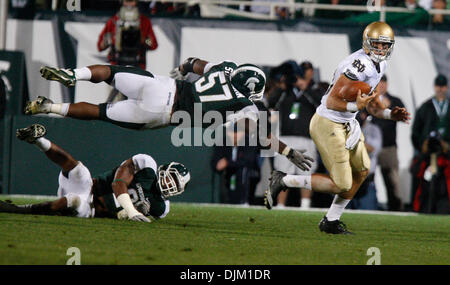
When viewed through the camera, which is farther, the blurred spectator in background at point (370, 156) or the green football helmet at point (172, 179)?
the blurred spectator in background at point (370, 156)

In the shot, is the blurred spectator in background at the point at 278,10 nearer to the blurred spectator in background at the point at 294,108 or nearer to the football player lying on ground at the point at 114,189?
the blurred spectator in background at the point at 294,108

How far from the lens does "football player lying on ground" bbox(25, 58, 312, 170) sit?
8.21 m

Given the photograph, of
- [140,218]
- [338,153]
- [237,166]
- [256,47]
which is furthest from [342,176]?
[256,47]

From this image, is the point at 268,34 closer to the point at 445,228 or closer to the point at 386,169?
the point at 386,169

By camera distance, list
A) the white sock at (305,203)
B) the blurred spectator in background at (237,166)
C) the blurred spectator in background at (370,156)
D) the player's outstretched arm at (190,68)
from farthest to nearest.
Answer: the blurred spectator in background at (370,156) → the white sock at (305,203) → the blurred spectator in background at (237,166) → the player's outstretched arm at (190,68)

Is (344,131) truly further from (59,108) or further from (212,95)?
(59,108)

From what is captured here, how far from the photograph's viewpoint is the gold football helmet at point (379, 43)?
824 centimetres

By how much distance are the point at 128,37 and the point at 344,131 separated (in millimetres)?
4259

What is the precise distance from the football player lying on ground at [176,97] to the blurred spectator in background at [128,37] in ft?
9.62

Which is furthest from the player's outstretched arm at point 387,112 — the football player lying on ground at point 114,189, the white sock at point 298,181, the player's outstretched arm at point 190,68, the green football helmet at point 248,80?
the football player lying on ground at point 114,189

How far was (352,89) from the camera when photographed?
798cm

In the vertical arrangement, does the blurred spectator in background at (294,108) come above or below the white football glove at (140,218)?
above

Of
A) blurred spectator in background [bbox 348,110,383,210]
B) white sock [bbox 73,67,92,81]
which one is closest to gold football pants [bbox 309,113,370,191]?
white sock [bbox 73,67,92,81]

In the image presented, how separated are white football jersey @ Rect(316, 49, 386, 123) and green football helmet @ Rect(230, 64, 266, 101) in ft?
2.15
